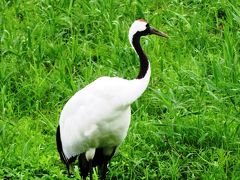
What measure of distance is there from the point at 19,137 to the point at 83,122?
116cm

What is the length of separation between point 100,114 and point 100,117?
0.06 ft

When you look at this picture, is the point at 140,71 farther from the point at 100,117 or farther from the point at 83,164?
the point at 83,164

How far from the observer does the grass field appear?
548cm

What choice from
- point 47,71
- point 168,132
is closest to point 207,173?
point 168,132

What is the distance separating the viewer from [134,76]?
253 inches

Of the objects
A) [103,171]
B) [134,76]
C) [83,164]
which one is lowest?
[103,171]

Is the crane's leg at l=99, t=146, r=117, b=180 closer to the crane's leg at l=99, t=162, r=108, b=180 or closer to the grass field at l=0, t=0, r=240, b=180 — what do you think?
the crane's leg at l=99, t=162, r=108, b=180

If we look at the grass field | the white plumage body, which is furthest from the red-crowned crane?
the grass field

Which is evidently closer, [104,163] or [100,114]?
[100,114]

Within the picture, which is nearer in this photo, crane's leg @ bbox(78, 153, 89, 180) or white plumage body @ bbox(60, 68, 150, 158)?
white plumage body @ bbox(60, 68, 150, 158)

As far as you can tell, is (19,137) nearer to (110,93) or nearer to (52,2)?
(110,93)

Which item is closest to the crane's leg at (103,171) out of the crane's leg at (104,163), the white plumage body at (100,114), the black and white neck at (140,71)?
the crane's leg at (104,163)

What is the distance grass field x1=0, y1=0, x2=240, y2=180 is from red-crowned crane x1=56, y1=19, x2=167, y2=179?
15.0 inches

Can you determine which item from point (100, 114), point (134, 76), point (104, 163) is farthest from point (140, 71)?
point (134, 76)
